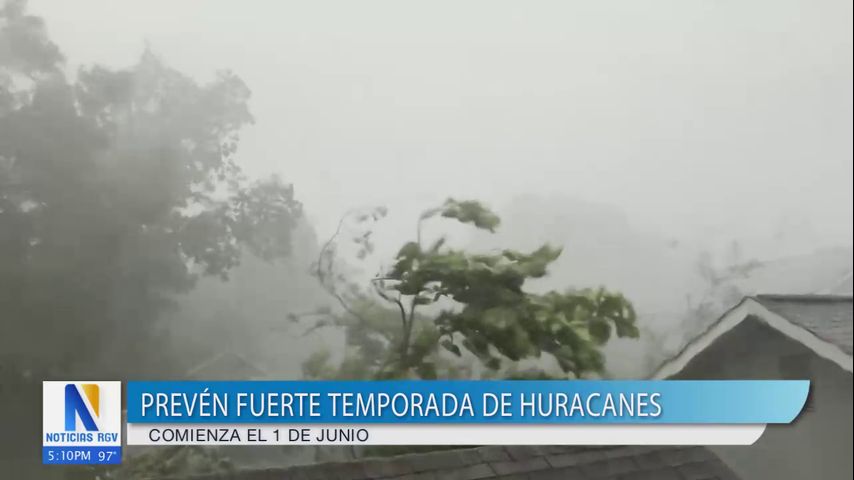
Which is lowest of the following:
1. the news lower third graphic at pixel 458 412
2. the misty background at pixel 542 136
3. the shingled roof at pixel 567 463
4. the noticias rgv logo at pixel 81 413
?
the shingled roof at pixel 567 463

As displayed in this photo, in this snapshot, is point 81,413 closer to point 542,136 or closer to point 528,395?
point 528,395

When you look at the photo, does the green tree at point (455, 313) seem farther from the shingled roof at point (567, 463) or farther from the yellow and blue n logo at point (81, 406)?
the yellow and blue n logo at point (81, 406)

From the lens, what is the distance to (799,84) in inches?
80.4

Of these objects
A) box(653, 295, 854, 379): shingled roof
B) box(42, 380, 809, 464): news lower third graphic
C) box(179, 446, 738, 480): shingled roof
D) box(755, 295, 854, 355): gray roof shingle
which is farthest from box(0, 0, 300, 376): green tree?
box(755, 295, 854, 355): gray roof shingle

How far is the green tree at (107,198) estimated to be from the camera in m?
2.12

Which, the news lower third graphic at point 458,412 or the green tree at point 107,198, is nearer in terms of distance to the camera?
the news lower third graphic at point 458,412

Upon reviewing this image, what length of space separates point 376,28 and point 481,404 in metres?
1.06

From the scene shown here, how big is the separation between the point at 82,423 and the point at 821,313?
197cm

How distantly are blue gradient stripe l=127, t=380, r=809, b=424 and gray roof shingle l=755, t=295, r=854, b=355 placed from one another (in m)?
0.14

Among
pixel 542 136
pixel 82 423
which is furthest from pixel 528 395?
pixel 82 423

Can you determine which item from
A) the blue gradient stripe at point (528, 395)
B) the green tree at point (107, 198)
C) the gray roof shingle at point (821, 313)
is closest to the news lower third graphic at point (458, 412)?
the blue gradient stripe at point (528, 395)

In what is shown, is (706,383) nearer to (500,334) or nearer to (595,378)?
(595,378)

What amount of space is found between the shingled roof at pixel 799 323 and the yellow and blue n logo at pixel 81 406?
1.51 meters

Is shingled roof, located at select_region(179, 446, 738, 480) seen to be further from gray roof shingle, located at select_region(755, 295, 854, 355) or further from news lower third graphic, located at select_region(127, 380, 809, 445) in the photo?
gray roof shingle, located at select_region(755, 295, 854, 355)
